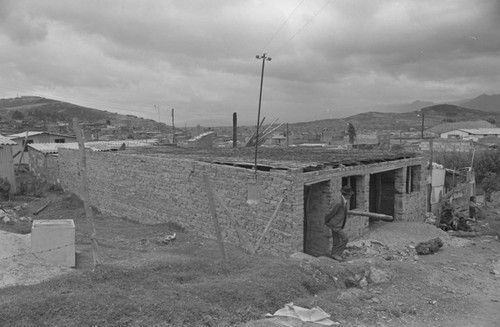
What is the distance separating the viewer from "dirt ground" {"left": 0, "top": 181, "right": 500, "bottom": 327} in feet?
20.1

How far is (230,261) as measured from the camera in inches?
285

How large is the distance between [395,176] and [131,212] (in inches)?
392

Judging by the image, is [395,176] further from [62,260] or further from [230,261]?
[62,260]

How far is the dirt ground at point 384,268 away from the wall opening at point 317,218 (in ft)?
2.30

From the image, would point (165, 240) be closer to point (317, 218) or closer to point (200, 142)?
point (317, 218)

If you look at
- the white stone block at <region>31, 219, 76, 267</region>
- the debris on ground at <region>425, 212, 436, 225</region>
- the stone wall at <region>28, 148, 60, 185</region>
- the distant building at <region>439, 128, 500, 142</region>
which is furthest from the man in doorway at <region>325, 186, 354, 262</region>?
the distant building at <region>439, 128, 500, 142</region>

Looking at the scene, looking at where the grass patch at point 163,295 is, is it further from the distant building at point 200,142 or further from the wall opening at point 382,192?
the distant building at point 200,142

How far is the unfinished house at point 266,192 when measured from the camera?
9.73 metres

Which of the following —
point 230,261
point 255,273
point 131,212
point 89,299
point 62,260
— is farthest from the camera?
point 131,212

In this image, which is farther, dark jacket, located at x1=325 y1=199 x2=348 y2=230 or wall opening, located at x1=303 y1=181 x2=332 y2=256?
wall opening, located at x1=303 y1=181 x2=332 y2=256

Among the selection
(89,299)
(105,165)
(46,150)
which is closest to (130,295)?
(89,299)

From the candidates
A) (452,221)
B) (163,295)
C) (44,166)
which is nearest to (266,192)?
(163,295)

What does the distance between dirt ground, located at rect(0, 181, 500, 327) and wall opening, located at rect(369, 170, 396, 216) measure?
1289 millimetres

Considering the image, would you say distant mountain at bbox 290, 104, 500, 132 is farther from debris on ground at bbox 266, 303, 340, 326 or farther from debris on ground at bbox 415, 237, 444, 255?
debris on ground at bbox 266, 303, 340, 326
